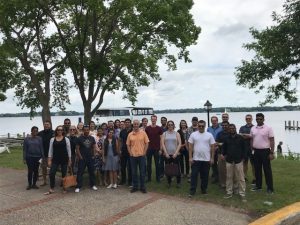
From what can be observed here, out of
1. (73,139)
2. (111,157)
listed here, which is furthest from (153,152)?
(73,139)

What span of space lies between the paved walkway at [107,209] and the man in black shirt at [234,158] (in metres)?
0.93

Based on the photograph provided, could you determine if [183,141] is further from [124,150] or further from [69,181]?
[69,181]

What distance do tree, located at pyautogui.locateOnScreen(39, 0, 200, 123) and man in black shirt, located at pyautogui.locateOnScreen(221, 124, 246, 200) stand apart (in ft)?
34.0

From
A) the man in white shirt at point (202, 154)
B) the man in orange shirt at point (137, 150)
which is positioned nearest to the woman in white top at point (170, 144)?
the man in orange shirt at point (137, 150)

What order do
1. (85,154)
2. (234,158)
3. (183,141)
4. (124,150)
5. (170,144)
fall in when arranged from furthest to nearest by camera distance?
(183,141) → (124,150) → (170,144) → (85,154) → (234,158)

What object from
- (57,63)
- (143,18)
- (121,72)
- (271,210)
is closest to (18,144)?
(57,63)

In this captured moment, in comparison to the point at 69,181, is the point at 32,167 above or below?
above

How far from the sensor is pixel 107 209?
8023 millimetres

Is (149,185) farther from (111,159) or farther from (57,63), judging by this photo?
(57,63)

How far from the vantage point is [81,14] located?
19.4 metres

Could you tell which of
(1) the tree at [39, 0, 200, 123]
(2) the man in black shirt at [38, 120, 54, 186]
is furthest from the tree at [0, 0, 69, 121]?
(2) the man in black shirt at [38, 120, 54, 186]

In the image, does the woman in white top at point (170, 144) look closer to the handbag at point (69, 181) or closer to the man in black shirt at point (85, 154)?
the man in black shirt at point (85, 154)

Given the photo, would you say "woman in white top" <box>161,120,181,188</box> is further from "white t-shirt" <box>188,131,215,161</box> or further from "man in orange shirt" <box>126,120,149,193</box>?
"white t-shirt" <box>188,131,215,161</box>

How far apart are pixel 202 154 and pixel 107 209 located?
2551 mm
